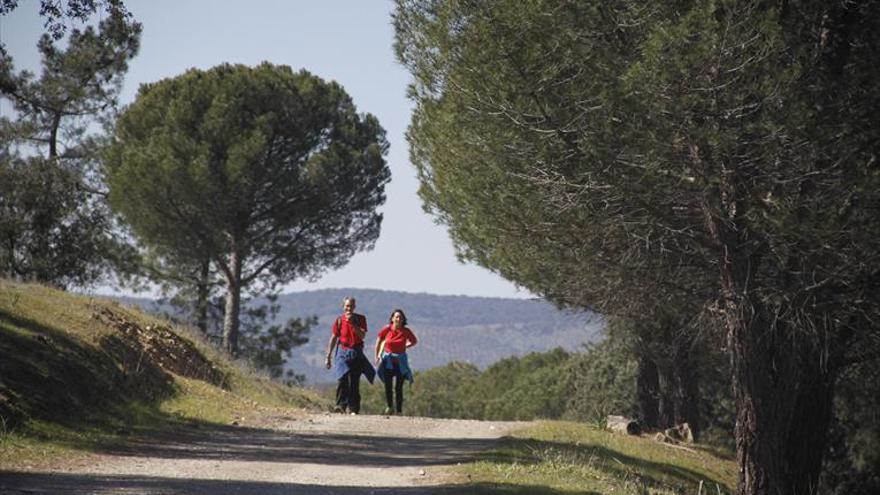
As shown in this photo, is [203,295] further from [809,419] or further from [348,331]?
[809,419]

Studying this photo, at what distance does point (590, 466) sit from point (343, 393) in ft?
26.7

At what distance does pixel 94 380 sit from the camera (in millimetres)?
17750

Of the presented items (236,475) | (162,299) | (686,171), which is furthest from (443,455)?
(162,299)

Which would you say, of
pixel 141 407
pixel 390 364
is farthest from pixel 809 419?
pixel 141 407

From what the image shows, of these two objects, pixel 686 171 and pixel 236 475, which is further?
pixel 686 171

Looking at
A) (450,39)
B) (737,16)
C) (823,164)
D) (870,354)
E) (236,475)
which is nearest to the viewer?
(236,475)

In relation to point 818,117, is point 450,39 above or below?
above

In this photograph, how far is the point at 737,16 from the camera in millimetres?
13695

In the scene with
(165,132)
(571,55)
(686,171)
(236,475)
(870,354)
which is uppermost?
(165,132)

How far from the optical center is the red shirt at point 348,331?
20984 millimetres

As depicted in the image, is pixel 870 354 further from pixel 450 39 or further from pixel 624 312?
pixel 450 39

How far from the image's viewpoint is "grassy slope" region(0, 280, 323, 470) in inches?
567

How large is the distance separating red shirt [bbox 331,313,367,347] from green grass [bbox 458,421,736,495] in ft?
11.3

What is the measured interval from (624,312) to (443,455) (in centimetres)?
547
